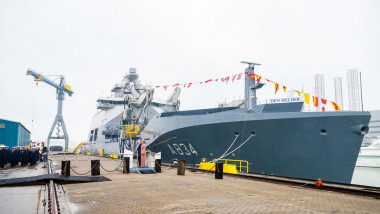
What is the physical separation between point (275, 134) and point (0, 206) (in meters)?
11.6

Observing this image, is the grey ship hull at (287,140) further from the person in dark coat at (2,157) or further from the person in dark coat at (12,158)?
the person in dark coat at (12,158)

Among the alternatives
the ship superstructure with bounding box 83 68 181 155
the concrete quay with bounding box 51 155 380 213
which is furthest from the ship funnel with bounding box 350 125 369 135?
the ship superstructure with bounding box 83 68 181 155

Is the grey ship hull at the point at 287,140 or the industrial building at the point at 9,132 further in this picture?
the industrial building at the point at 9,132

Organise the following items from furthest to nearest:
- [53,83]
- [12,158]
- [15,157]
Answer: [53,83] < [15,157] < [12,158]

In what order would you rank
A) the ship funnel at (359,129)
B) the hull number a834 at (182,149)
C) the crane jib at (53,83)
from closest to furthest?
the ship funnel at (359,129), the hull number a834 at (182,149), the crane jib at (53,83)

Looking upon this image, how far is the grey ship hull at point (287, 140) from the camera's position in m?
12.7

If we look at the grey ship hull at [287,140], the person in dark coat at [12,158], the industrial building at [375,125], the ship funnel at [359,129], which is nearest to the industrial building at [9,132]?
the person in dark coat at [12,158]

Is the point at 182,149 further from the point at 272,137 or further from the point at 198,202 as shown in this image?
the point at 198,202

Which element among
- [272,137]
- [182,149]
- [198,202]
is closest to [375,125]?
[182,149]

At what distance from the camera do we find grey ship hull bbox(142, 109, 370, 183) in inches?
498

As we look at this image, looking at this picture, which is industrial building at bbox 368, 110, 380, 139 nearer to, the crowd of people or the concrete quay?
the concrete quay

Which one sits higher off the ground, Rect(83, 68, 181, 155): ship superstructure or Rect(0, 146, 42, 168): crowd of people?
Rect(83, 68, 181, 155): ship superstructure

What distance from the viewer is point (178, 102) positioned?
28.2 metres

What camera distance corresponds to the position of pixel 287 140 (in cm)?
1356
